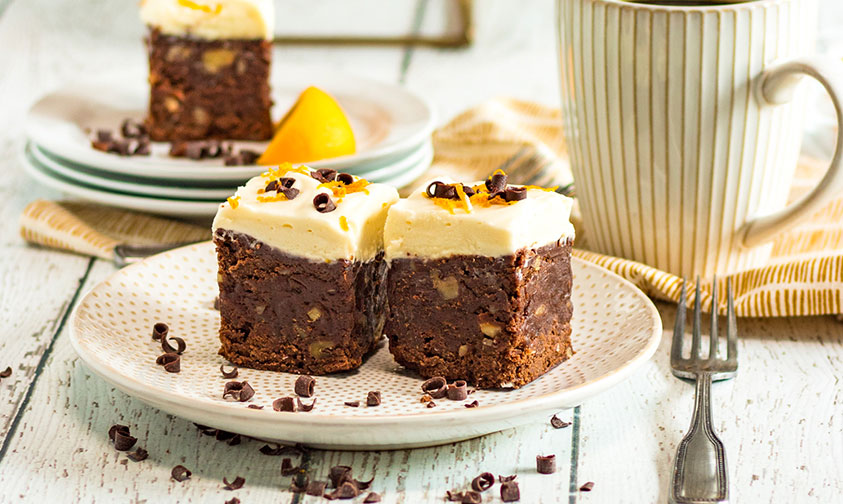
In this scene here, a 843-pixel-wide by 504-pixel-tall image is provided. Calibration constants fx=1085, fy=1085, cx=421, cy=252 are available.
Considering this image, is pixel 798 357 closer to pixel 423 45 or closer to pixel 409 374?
pixel 409 374

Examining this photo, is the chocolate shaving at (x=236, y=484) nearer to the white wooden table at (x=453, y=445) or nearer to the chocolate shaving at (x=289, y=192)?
the white wooden table at (x=453, y=445)

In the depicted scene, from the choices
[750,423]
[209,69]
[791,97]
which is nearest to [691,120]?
[791,97]

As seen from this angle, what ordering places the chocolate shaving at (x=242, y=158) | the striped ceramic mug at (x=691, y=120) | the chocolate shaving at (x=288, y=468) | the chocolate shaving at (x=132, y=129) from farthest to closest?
the chocolate shaving at (x=132, y=129), the chocolate shaving at (x=242, y=158), the striped ceramic mug at (x=691, y=120), the chocolate shaving at (x=288, y=468)

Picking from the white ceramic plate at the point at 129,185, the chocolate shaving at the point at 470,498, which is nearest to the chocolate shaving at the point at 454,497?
the chocolate shaving at the point at 470,498

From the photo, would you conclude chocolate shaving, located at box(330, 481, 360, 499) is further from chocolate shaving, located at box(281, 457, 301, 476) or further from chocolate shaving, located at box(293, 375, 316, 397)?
chocolate shaving, located at box(293, 375, 316, 397)

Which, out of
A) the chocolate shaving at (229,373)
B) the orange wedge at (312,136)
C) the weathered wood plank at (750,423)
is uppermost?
the orange wedge at (312,136)

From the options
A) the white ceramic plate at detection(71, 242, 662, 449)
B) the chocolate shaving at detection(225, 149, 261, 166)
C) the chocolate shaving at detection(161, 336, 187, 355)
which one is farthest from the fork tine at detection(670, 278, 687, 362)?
the chocolate shaving at detection(225, 149, 261, 166)

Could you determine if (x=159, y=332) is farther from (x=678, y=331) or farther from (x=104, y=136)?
(x=104, y=136)
